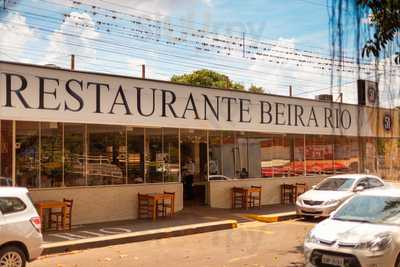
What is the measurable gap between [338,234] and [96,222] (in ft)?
29.9

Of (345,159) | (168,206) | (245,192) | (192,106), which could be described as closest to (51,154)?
(168,206)

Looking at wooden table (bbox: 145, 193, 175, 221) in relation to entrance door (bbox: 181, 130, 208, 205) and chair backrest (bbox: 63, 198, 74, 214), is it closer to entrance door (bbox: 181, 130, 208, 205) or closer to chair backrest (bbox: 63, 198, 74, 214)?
chair backrest (bbox: 63, 198, 74, 214)

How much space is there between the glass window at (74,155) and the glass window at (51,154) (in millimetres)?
196

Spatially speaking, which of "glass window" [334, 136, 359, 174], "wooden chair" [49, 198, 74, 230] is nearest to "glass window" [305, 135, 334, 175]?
"glass window" [334, 136, 359, 174]

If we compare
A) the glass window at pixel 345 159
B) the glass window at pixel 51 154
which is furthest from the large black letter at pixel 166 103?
the glass window at pixel 345 159

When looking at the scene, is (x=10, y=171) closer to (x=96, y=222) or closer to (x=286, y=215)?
(x=96, y=222)

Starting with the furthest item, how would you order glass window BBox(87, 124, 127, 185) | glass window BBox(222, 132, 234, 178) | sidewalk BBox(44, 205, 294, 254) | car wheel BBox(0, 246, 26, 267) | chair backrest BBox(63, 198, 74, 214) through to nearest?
glass window BBox(222, 132, 234, 178) → glass window BBox(87, 124, 127, 185) → chair backrest BBox(63, 198, 74, 214) → sidewalk BBox(44, 205, 294, 254) → car wheel BBox(0, 246, 26, 267)

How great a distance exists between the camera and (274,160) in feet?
74.1

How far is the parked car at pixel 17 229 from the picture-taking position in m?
8.51

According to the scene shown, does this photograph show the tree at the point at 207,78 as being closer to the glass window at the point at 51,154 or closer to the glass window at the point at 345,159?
the glass window at the point at 345,159

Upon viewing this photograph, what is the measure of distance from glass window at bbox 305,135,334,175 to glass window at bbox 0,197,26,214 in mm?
16916

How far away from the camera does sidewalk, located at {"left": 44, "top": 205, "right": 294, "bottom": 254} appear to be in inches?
488

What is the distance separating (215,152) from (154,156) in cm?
344

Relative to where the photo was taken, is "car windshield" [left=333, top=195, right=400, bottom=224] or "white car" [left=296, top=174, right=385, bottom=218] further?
"white car" [left=296, top=174, right=385, bottom=218]
